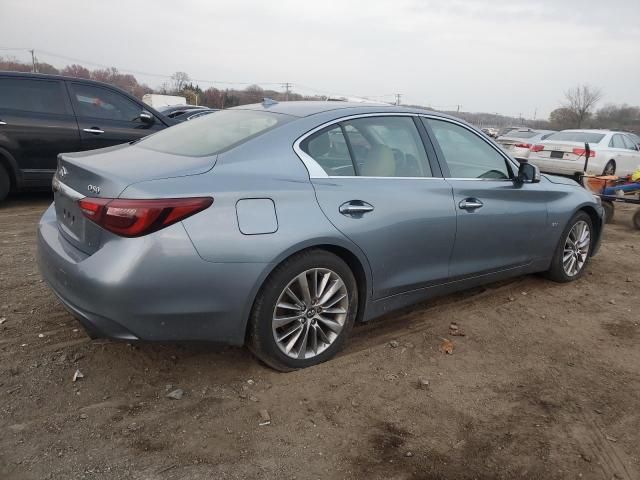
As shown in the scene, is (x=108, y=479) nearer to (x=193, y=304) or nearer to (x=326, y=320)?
(x=193, y=304)

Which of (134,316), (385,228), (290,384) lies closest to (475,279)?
(385,228)

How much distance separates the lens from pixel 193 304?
2627 mm

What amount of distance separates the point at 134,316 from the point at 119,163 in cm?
87

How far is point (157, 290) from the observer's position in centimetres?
253

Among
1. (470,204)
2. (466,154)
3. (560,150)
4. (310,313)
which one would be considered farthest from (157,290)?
(560,150)

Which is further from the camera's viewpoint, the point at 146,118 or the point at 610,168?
the point at 610,168

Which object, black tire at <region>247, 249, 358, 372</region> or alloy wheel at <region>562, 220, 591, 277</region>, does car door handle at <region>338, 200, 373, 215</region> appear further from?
alloy wheel at <region>562, 220, 591, 277</region>

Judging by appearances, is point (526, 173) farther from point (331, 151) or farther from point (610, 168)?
point (610, 168)

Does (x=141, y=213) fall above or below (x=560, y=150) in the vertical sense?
above

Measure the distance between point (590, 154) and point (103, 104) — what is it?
400 inches

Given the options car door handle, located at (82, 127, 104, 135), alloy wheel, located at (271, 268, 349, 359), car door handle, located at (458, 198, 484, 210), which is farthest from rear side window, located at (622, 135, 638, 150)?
alloy wheel, located at (271, 268, 349, 359)

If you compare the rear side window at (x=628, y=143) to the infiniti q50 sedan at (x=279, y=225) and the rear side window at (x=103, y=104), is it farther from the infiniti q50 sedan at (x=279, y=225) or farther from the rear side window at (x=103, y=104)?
the rear side window at (x=103, y=104)

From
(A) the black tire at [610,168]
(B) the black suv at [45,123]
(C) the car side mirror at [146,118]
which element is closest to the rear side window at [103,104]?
(B) the black suv at [45,123]

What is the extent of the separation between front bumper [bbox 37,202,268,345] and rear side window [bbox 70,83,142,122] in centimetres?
517
